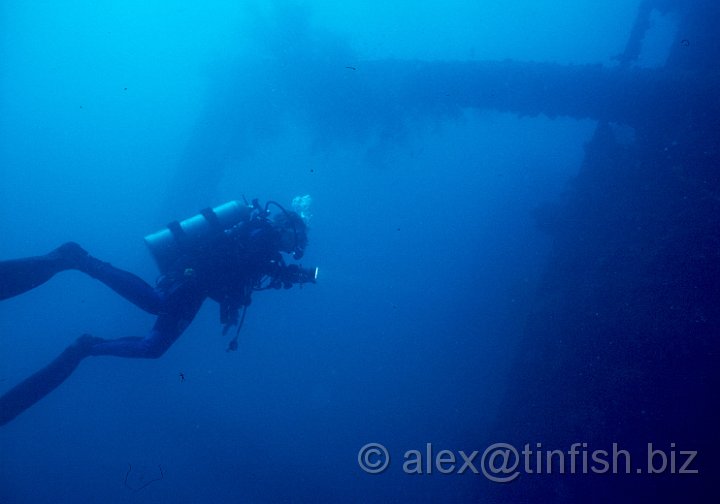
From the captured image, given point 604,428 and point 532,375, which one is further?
point 532,375

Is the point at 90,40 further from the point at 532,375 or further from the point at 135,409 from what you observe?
the point at 532,375

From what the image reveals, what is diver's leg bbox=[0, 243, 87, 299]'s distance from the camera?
432cm

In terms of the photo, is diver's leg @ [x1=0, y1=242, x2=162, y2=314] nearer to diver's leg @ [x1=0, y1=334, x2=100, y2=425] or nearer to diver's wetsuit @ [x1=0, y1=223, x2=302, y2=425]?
diver's wetsuit @ [x1=0, y1=223, x2=302, y2=425]

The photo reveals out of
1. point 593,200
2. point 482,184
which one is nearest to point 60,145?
point 482,184

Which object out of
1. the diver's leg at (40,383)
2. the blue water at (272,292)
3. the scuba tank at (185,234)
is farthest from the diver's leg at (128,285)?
the blue water at (272,292)

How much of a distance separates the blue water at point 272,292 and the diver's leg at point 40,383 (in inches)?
246

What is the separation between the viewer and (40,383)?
16.9 feet

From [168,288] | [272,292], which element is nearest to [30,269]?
[168,288]

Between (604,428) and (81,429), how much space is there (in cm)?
2284

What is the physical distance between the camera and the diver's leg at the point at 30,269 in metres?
4.32

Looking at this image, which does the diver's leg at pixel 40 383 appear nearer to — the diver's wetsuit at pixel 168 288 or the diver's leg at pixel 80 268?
the diver's wetsuit at pixel 168 288

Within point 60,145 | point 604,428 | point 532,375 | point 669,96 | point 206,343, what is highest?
point 60,145

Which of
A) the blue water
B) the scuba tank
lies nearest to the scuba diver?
the scuba tank

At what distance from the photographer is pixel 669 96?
24.7 ft
